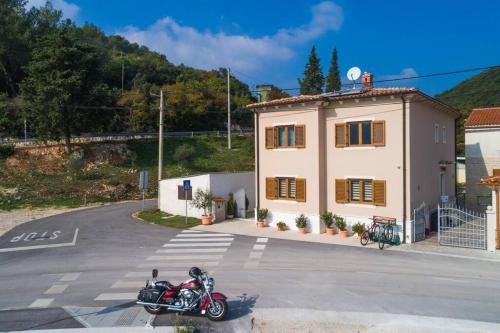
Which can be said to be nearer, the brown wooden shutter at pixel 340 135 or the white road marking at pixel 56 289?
the white road marking at pixel 56 289

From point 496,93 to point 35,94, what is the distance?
61686 mm

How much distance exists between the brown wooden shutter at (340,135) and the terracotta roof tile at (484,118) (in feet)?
41.1

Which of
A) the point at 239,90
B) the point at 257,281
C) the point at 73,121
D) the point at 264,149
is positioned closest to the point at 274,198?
the point at 264,149

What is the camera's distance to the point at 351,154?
19.7 metres

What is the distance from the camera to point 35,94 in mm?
42031

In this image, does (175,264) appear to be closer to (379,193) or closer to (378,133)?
(379,193)

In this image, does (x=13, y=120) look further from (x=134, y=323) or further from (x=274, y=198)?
(x=134, y=323)

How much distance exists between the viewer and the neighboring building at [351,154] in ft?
60.3

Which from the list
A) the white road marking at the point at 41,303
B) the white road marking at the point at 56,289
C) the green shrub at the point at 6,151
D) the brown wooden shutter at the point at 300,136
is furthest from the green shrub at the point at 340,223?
the green shrub at the point at 6,151

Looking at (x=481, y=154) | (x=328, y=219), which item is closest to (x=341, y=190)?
(x=328, y=219)

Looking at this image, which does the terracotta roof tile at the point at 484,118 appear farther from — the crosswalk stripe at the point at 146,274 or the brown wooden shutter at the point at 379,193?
the crosswalk stripe at the point at 146,274

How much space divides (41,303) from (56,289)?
1256 mm

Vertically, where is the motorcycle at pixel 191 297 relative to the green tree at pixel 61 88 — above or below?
below

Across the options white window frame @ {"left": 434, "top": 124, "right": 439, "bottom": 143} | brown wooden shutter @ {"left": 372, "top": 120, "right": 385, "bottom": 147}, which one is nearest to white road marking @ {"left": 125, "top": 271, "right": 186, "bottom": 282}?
brown wooden shutter @ {"left": 372, "top": 120, "right": 385, "bottom": 147}
